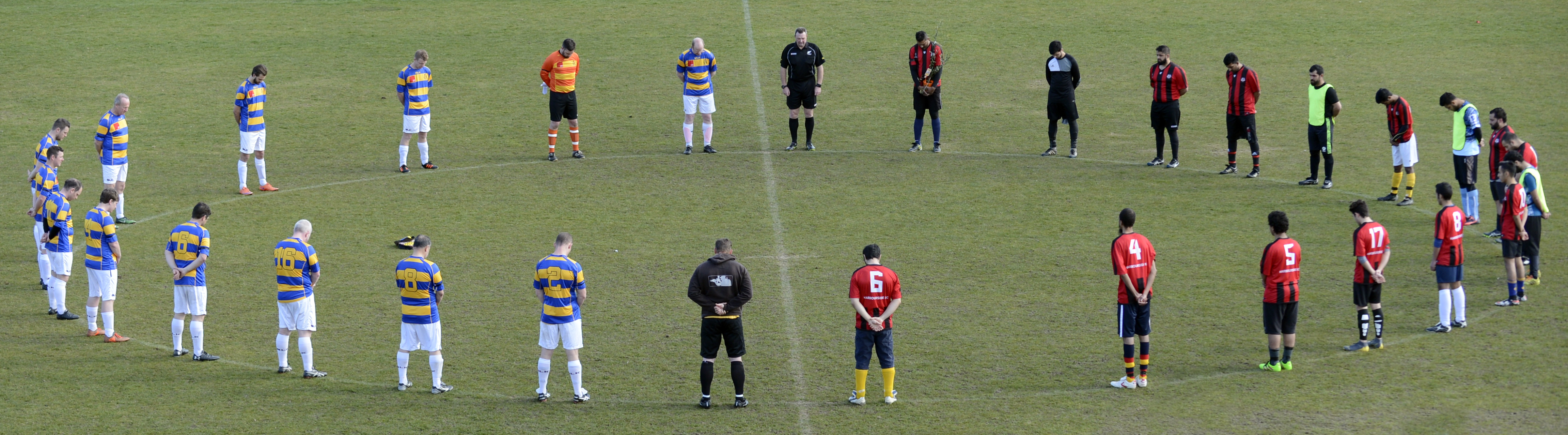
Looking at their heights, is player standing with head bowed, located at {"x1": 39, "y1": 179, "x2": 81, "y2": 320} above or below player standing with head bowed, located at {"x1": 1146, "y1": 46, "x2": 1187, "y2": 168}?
below

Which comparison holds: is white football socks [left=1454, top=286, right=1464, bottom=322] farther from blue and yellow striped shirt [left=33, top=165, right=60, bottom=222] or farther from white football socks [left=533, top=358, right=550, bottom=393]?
blue and yellow striped shirt [left=33, top=165, right=60, bottom=222]

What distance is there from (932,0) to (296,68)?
15162 mm

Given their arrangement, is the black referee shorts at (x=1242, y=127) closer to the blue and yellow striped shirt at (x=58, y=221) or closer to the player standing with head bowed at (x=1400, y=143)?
the player standing with head bowed at (x=1400, y=143)

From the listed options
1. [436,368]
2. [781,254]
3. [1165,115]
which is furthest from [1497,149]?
[436,368]

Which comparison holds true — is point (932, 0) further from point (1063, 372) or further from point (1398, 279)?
point (1063, 372)

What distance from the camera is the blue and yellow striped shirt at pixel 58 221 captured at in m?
14.3

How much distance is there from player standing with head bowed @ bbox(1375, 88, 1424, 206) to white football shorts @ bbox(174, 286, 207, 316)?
14.7 metres

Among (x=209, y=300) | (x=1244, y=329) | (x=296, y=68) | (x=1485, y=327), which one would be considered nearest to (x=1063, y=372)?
(x=1244, y=329)

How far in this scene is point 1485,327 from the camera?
13680 mm

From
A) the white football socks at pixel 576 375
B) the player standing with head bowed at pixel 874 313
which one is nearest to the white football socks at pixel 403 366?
the white football socks at pixel 576 375

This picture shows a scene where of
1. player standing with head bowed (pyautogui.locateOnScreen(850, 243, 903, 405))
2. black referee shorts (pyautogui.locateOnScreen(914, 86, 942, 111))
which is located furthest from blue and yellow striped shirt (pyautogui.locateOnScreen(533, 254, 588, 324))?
black referee shorts (pyautogui.locateOnScreen(914, 86, 942, 111))

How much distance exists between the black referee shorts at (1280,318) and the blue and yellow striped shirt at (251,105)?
14208mm

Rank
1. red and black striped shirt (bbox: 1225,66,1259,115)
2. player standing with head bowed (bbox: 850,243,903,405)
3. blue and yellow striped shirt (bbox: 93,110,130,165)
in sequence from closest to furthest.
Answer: player standing with head bowed (bbox: 850,243,903,405), blue and yellow striped shirt (bbox: 93,110,130,165), red and black striped shirt (bbox: 1225,66,1259,115)

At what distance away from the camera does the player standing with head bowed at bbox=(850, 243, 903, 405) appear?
38.0 ft
